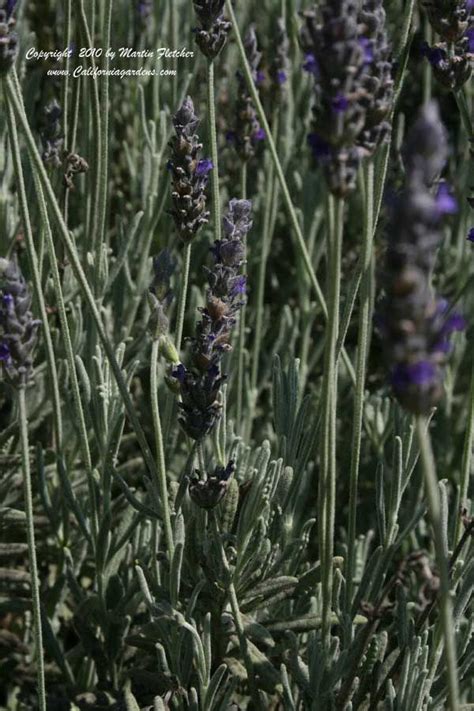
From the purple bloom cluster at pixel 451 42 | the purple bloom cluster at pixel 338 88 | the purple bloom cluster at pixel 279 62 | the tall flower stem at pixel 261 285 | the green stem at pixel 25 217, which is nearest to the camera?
the purple bloom cluster at pixel 338 88

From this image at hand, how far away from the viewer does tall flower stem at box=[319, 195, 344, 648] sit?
1.09 metres

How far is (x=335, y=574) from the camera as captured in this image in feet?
5.55

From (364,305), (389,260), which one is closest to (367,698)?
(364,305)

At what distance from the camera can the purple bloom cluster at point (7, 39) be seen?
Answer: 1.32 m

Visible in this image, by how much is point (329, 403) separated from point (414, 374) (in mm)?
357

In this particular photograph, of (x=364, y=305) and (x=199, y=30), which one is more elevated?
Result: (x=199, y=30)

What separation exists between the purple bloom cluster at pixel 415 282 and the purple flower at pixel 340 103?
156 millimetres

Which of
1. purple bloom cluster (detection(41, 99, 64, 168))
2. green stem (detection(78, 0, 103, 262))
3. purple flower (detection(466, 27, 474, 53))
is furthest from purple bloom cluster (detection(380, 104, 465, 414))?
purple bloom cluster (detection(41, 99, 64, 168))

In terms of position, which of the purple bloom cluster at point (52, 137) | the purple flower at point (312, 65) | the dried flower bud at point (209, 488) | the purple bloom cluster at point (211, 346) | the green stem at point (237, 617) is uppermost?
the purple flower at point (312, 65)

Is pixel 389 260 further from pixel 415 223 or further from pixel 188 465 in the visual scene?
pixel 188 465

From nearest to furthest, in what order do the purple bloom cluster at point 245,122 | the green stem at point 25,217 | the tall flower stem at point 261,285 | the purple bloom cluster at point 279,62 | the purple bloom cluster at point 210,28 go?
the green stem at point 25,217 → the purple bloom cluster at point 210,28 → the purple bloom cluster at point 245,122 → the tall flower stem at point 261,285 → the purple bloom cluster at point 279,62

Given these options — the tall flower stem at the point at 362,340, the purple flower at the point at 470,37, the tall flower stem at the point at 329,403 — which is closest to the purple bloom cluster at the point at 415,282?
the tall flower stem at the point at 329,403

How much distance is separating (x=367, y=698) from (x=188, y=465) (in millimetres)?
561

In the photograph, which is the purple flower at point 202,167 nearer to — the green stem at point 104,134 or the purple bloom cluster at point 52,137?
the green stem at point 104,134
